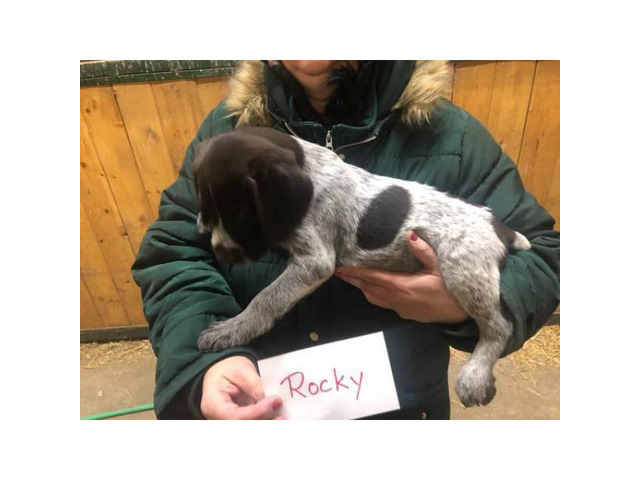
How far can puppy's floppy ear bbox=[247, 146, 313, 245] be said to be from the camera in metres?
1.23

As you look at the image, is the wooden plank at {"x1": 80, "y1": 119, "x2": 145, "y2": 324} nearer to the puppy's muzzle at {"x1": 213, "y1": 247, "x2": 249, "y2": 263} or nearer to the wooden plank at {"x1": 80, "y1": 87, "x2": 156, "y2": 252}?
the wooden plank at {"x1": 80, "y1": 87, "x2": 156, "y2": 252}

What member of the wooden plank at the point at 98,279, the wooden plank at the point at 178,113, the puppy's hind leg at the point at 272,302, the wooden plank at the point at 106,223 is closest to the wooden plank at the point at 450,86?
the puppy's hind leg at the point at 272,302

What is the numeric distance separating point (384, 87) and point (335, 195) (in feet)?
1.23

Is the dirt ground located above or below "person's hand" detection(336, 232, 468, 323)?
below

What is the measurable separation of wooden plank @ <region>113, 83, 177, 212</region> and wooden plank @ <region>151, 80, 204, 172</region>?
0.07ft

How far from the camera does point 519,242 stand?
138cm

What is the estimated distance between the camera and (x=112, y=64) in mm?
1374

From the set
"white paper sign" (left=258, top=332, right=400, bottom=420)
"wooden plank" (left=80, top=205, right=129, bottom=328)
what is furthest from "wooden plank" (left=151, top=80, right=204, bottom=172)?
"white paper sign" (left=258, top=332, right=400, bottom=420)

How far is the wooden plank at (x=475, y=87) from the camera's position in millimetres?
1380

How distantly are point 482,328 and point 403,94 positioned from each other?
2.64ft

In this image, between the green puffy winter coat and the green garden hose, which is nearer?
the green puffy winter coat

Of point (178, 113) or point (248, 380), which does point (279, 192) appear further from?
point (248, 380)

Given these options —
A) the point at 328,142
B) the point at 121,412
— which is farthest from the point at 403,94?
the point at 121,412
